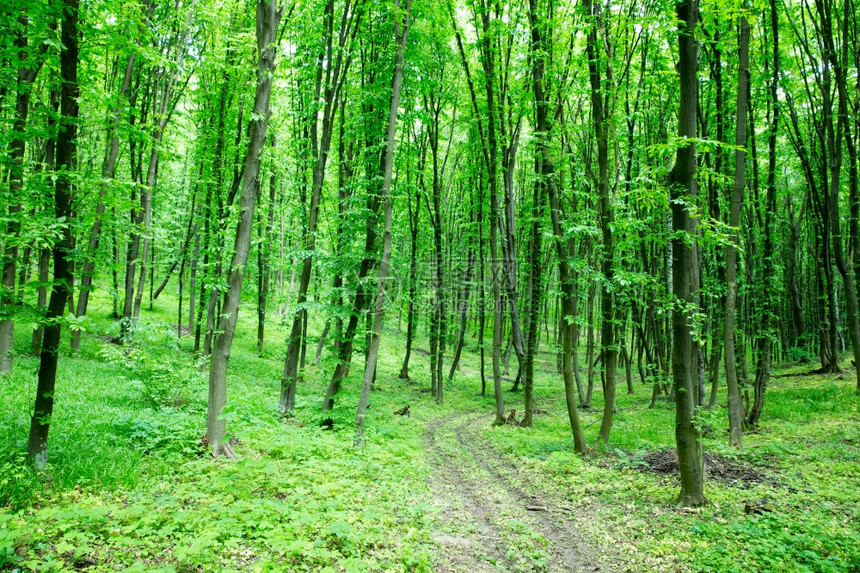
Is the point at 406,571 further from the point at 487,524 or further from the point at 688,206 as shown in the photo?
the point at 688,206

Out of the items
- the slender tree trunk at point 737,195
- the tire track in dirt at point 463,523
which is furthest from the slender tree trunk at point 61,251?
the slender tree trunk at point 737,195

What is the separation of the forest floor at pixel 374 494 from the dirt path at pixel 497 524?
0.12 ft

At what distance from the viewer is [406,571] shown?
4414mm

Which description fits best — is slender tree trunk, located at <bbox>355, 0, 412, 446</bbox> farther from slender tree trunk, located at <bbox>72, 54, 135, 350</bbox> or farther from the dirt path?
slender tree trunk, located at <bbox>72, 54, 135, 350</bbox>

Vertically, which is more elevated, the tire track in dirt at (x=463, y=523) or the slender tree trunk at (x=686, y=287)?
the slender tree trunk at (x=686, y=287)

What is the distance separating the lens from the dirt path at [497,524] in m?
5.07

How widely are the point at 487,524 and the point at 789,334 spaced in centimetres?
3591

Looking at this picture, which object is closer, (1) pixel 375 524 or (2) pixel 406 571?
(2) pixel 406 571

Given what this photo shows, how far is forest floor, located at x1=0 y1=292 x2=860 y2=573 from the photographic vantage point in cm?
430

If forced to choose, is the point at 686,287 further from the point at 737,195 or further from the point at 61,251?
the point at 61,251

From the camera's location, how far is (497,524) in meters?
6.21

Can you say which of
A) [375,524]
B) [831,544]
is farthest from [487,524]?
[831,544]

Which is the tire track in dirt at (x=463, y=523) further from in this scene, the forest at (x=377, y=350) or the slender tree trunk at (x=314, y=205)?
the slender tree trunk at (x=314, y=205)

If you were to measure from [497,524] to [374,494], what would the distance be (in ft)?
6.42
